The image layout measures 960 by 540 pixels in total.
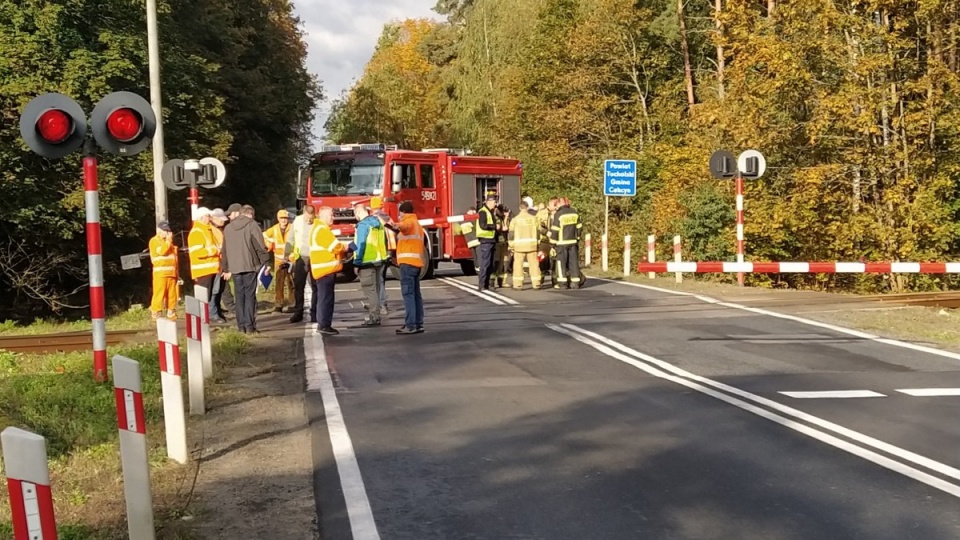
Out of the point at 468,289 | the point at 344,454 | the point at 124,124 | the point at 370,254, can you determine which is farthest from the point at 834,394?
the point at 468,289

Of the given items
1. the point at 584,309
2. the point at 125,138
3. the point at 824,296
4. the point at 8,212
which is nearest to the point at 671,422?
the point at 125,138

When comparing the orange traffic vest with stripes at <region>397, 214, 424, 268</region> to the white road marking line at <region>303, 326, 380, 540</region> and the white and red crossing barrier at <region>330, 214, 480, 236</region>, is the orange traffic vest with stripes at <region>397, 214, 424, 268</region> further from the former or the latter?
the white and red crossing barrier at <region>330, 214, 480, 236</region>

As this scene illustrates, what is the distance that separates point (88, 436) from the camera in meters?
8.99

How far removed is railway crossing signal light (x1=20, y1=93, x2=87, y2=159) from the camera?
388 inches

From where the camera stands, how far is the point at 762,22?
91.7 feet

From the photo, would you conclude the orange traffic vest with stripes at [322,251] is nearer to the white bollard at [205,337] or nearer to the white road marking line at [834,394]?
the white bollard at [205,337]

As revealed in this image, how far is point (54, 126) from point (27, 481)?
7068 mm

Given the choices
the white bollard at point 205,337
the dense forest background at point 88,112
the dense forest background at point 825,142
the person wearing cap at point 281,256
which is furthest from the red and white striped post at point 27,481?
the dense forest background at point 825,142

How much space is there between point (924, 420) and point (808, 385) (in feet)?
5.77

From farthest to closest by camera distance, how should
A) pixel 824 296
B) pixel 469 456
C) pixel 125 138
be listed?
pixel 824 296 < pixel 125 138 < pixel 469 456

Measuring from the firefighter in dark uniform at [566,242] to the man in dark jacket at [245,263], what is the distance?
7552mm

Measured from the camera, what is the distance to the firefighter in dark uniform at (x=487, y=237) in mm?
21375

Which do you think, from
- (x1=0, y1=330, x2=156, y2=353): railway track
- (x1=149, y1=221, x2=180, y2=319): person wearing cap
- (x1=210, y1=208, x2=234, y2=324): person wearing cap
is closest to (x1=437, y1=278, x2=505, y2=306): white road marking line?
(x1=210, y1=208, x2=234, y2=324): person wearing cap

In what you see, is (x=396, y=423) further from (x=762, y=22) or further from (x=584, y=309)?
(x=762, y=22)
